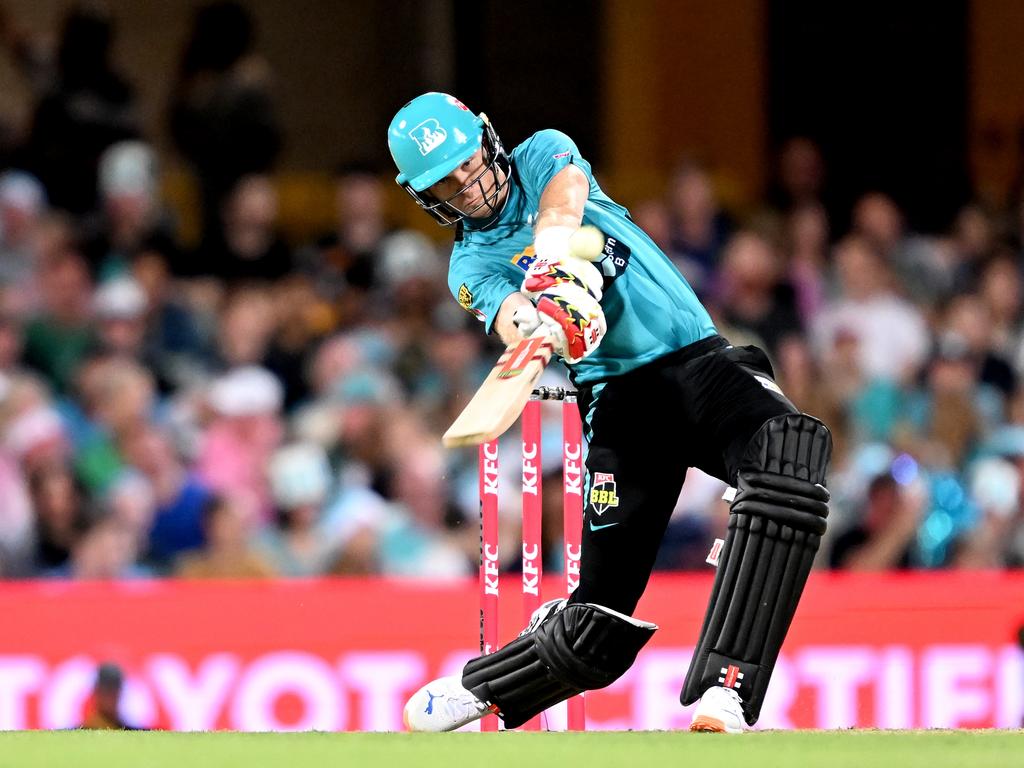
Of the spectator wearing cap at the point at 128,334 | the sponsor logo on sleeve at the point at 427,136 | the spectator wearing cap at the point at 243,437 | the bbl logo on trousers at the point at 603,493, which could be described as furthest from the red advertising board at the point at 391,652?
the sponsor logo on sleeve at the point at 427,136

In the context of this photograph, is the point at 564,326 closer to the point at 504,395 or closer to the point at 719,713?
the point at 504,395

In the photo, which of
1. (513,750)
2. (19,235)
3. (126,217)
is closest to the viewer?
(513,750)

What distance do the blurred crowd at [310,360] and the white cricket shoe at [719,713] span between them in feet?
11.2

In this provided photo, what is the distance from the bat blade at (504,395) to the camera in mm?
4871

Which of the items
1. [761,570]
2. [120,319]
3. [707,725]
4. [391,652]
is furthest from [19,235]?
[707,725]

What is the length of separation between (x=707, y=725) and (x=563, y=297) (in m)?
1.15

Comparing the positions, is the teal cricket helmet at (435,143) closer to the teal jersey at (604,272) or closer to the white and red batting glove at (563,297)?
the teal jersey at (604,272)

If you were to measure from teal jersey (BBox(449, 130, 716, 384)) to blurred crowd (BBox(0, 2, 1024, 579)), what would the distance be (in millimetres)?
2842

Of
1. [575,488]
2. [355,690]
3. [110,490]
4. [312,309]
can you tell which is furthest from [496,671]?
[312,309]

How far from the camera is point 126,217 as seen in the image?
33.6 feet

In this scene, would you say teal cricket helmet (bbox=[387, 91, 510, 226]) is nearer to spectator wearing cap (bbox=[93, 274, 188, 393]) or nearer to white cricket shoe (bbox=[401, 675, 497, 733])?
white cricket shoe (bbox=[401, 675, 497, 733])

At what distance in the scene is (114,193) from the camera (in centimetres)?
1024

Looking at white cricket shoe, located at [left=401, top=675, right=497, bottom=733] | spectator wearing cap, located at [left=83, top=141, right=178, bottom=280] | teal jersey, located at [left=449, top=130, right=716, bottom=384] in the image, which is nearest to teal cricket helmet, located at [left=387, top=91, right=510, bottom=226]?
teal jersey, located at [left=449, top=130, right=716, bottom=384]

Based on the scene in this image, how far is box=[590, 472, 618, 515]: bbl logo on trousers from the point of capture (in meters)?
5.49
